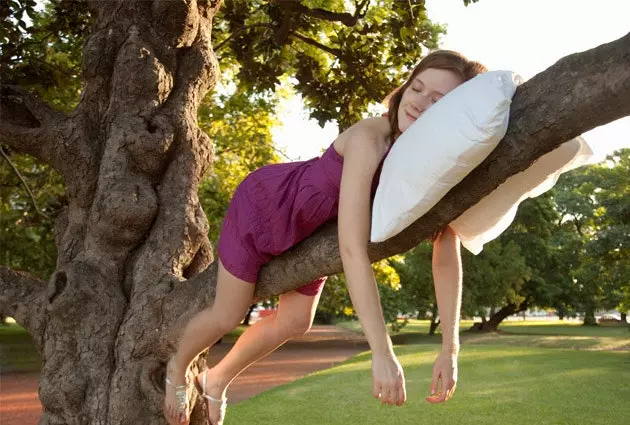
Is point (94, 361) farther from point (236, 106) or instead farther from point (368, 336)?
point (236, 106)

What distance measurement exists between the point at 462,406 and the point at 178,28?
7.28 meters

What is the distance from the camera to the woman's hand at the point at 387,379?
2279 mm

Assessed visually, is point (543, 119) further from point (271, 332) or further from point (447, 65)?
point (271, 332)

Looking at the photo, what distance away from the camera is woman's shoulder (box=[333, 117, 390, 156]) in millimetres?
2514

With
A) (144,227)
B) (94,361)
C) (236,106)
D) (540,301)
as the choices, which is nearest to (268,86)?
(144,227)

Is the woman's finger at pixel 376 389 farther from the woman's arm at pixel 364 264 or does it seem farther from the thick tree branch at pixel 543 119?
the thick tree branch at pixel 543 119

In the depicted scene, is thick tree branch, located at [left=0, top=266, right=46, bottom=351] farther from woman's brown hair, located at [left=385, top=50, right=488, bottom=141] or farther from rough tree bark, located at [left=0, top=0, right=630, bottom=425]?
woman's brown hair, located at [left=385, top=50, right=488, bottom=141]

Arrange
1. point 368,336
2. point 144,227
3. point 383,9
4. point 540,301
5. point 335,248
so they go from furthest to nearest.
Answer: point 540,301 → point 383,9 → point 144,227 → point 335,248 → point 368,336

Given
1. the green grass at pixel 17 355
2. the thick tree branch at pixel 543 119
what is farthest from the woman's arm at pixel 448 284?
the green grass at pixel 17 355

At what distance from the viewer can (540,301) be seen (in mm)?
32531

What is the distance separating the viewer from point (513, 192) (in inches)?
104

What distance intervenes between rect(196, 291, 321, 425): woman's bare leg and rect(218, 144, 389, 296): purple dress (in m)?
0.44

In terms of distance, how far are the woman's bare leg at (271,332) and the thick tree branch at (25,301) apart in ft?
3.03

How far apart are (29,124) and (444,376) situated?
2.84 metres
